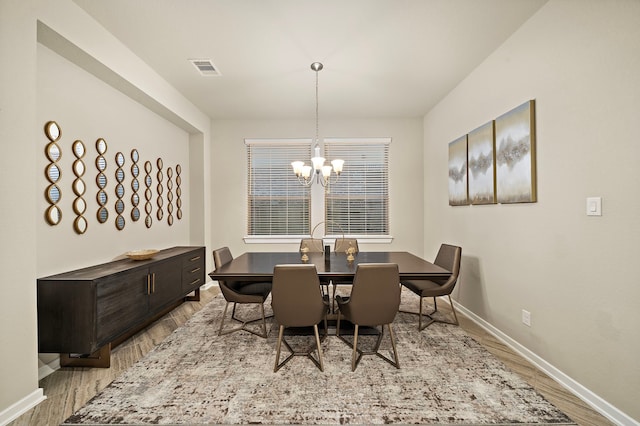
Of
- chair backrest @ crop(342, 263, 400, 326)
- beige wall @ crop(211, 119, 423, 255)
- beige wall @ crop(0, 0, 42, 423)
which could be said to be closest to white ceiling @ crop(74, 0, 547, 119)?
beige wall @ crop(0, 0, 42, 423)

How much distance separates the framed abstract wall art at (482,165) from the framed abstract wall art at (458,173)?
0.37 ft

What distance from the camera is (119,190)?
10.6ft

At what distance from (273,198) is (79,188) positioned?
290 cm

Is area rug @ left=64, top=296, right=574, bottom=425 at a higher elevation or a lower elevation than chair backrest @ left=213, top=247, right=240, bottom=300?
lower

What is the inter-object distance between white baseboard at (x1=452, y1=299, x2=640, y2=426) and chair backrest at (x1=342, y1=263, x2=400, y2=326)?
1.29 metres

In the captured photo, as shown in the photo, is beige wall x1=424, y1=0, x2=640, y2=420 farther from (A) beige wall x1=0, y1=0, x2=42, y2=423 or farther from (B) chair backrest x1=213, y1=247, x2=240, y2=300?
(A) beige wall x1=0, y1=0, x2=42, y2=423

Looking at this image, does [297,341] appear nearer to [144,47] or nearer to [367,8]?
[367,8]

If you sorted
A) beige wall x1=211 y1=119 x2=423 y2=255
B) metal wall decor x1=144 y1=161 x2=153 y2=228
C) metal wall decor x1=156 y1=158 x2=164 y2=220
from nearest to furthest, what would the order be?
1. metal wall decor x1=144 y1=161 x2=153 y2=228
2. metal wall decor x1=156 y1=158 x2=164 y2=220
3. beige wall x1=211 y1=119 x2=423 y2=255

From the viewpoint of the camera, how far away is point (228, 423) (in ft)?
5.80

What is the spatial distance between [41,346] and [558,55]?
4525 mm

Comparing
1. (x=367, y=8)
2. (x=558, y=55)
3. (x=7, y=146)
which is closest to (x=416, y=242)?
(x=558, y=55)

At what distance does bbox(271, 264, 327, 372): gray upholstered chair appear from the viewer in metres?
2.22

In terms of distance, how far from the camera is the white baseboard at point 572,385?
178 centimetres

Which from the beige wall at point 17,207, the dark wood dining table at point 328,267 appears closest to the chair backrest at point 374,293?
the dark wood dining table at point 328,267
